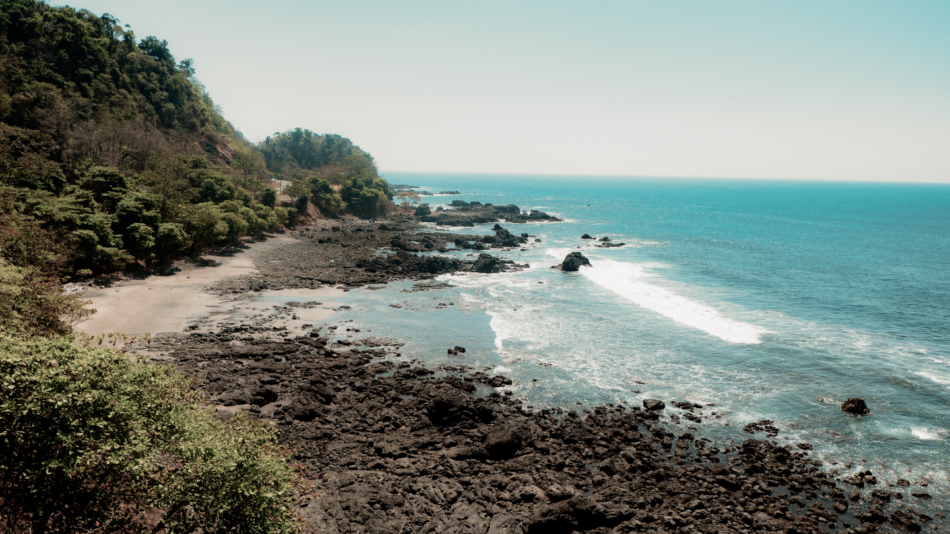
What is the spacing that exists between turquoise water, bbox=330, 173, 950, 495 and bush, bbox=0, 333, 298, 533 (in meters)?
18.9

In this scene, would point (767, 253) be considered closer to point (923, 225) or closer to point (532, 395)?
point (532, 395)

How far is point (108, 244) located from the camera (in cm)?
4378

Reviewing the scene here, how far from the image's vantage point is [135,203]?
47562 millimetres

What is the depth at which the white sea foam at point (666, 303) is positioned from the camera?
1649 inches

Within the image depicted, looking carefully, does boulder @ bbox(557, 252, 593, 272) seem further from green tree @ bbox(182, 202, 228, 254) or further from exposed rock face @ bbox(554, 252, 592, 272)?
green tree @ bbox(182, 202, 228, 254)

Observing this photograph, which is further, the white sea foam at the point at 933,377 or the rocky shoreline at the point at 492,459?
the white sea foam at the point at 933,377

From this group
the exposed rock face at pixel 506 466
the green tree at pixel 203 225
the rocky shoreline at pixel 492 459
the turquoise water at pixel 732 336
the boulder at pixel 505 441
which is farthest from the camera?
the green tree at pixel 203 225

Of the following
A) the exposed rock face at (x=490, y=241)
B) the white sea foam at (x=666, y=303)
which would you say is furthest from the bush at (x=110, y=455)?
the exposed rock face at (x=490, y=241)

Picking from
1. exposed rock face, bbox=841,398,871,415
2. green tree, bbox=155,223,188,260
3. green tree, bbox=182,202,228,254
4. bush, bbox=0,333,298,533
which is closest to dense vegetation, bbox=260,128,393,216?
green tree, bbox=182,202,228,254

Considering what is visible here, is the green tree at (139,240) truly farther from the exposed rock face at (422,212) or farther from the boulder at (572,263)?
the exposed rock face at (422,212)

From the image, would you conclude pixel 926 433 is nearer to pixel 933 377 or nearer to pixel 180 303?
pixel 933 377

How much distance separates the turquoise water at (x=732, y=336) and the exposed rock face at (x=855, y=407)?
520 mm

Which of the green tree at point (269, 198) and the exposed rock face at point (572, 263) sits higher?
the green tree at point (269, 198)

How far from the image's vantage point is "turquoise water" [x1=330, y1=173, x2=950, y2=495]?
27.1 metres
